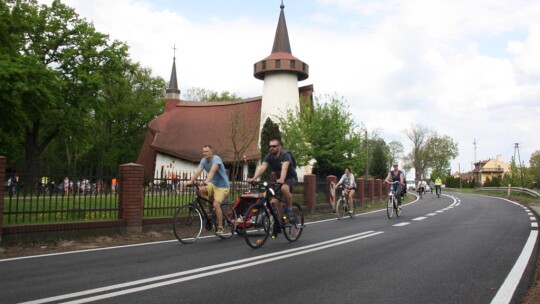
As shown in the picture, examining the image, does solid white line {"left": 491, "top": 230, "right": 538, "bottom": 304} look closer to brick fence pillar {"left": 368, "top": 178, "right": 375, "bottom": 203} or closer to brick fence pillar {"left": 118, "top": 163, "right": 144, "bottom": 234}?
brick fence pillar {"left": 118, "top": 163, "right": 144, "bottom": 234}

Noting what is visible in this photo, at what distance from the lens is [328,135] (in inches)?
1200

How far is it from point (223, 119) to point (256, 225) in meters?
44.3

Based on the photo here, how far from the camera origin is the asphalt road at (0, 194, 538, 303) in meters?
4.81

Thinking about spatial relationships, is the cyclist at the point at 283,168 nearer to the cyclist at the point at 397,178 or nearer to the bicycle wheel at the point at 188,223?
the bicycle wheel at the point at 188,223

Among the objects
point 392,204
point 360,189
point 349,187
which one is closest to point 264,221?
point 392,204

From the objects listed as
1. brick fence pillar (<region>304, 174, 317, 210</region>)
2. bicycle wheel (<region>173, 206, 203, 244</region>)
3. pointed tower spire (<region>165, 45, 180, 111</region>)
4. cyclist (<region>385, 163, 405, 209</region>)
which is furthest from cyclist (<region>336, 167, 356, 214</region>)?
pointed tower spire (<region>165, 45, 180, 111</region>)

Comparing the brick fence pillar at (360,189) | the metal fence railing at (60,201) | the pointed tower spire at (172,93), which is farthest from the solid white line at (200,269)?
the pointed tower spire at (172,93)

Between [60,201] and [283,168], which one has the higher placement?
[283,168]

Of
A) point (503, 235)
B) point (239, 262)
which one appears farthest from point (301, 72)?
point (239, 262)

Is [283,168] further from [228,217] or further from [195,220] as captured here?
[195,220]

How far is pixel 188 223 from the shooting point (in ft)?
29.2

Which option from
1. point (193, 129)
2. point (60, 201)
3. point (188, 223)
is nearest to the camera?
point (188, 223)

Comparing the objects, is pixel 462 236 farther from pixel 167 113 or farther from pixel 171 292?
pixel 167 113

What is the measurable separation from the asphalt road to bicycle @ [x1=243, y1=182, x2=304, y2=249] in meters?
0.22
